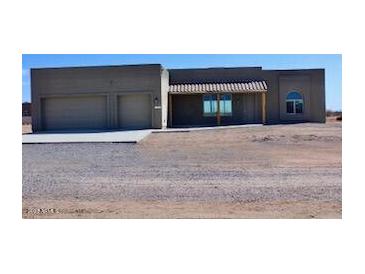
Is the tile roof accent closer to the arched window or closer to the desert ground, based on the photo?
the arched window

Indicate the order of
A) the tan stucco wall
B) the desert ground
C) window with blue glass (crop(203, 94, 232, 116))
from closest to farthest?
the desert ground
the tan stucco wall
window with blue glass (crop(203, 94, 232, 116))

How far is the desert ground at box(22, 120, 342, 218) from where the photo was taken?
9266 millimetres

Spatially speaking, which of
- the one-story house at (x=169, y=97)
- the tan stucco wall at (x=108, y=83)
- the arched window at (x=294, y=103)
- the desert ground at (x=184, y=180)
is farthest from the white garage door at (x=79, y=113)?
the arched window at (x=294, y=103)

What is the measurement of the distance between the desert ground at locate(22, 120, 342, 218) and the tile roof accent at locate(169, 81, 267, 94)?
11.9 meters

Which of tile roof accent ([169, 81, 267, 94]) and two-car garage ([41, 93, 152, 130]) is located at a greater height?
tile roof accent ([169, 81, 267, 94])

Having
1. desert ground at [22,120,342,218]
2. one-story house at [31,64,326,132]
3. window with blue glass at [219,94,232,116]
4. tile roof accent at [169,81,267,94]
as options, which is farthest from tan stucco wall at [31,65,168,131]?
desert ground at [22,120,342,218]

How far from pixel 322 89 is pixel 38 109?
19183 mm

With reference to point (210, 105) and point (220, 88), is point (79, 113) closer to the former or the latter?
point (210, 105)

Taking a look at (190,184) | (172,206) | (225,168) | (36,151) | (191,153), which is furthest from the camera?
(36,151)

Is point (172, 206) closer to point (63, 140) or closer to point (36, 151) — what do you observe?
point (36, 151)

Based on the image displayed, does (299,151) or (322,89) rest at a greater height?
(322,89)

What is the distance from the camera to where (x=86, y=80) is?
29359 millimetres

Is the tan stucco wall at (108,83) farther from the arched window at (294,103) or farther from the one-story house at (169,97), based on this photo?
the arched window at (294,103)

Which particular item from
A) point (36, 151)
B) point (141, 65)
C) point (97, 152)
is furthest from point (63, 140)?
point (141, 65)
